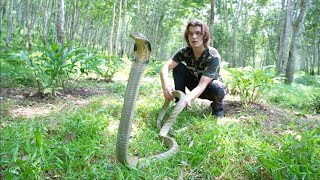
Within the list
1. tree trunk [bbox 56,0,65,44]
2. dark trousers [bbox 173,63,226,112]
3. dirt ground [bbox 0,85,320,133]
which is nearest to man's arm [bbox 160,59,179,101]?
dark trousers [bbox 173,63,226,112]

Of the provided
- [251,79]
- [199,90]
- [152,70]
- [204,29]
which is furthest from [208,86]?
[152,70]

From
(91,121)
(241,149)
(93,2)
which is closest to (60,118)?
(91,121)

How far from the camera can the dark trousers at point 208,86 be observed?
362 centimetres

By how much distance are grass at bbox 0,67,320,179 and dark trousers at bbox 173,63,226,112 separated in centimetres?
38

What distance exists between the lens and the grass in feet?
6.53

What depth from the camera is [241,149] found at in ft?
8.20

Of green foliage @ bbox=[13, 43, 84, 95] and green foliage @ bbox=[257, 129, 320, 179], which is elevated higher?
green foliage @ bbox=[13, 43, 84, 95]

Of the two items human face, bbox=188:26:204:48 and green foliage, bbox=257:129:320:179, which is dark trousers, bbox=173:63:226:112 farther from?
green foliage, bbox=257:129:320:179

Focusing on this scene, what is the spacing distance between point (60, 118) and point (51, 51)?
1544mm

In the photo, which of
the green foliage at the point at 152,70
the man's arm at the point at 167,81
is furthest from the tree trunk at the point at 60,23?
the man's arm at the point at 167,81

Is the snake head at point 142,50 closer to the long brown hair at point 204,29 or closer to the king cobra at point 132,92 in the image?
the king cobra at point 132,92

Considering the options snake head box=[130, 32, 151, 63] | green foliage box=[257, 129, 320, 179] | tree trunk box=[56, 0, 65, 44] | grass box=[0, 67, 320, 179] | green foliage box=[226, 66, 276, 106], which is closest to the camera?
snake head box=[130, 32, 151, 63]

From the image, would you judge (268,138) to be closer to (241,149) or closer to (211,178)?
(241,149)

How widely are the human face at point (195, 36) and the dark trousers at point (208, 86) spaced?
579 millimetres
